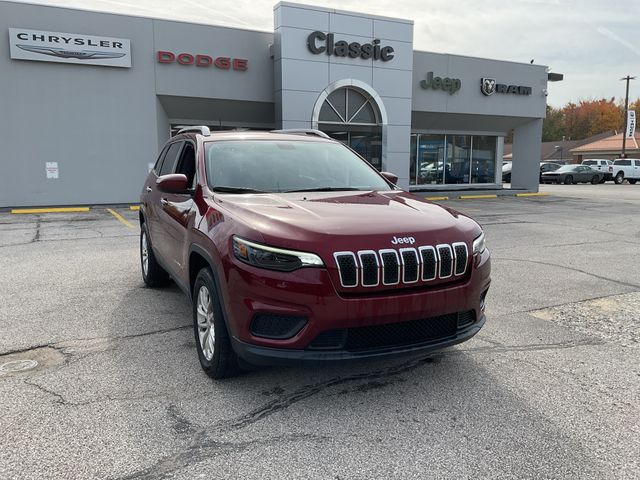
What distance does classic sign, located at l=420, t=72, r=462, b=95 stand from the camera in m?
21.5

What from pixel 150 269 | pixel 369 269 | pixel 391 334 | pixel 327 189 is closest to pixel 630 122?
pixel 150 269

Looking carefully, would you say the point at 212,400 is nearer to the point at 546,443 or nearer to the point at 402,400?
Answer: the point at 402,400

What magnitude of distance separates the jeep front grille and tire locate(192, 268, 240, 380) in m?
0.95

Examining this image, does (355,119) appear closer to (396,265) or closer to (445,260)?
(445,260)

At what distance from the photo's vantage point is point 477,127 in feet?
83.9

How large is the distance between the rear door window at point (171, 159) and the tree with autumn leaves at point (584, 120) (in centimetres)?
9376

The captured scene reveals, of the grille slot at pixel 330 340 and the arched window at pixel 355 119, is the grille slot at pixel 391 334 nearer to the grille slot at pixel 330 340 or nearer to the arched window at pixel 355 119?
the grille slot at pixel 330 340

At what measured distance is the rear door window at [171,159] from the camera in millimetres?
5570

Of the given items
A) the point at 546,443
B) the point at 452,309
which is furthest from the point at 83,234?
the point at 546,443

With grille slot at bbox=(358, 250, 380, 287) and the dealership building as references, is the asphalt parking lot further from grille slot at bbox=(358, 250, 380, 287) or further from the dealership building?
the dealership building

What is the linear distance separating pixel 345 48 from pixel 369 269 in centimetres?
1673

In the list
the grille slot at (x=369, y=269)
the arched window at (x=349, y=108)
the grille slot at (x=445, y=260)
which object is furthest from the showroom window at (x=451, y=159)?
the grille slot at (x=369, y=269)

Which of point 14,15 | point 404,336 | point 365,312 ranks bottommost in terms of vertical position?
point 404,336

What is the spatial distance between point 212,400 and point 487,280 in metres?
2.09
